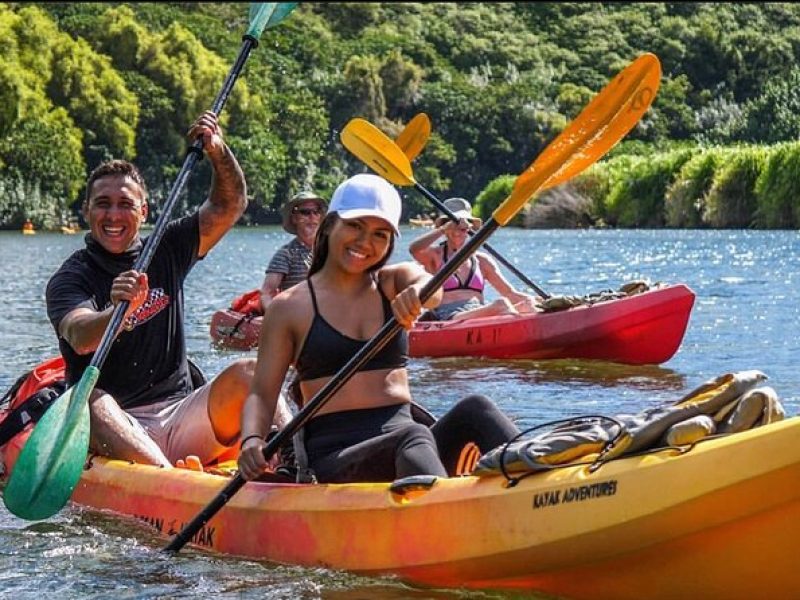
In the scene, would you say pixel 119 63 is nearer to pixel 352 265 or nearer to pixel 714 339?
pixel 714 339

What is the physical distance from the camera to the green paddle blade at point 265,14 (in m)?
6.76

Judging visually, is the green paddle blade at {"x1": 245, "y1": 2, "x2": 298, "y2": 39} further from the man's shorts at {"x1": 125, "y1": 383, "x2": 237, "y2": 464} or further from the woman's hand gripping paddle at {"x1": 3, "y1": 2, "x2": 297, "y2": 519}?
the man's shorts at {"x1": 125, "y1": 383, "x2": 237, "y2": 464}

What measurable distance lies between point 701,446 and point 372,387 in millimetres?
1276

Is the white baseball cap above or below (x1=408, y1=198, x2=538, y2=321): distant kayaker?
above

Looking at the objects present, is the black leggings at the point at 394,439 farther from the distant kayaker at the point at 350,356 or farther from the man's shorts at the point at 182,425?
the man's shorts at the point at 182,425

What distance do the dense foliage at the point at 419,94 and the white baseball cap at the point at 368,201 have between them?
90.0 feet

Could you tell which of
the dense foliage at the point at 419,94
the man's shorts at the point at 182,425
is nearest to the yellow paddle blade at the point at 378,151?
the man's shorts at the point at 182,425

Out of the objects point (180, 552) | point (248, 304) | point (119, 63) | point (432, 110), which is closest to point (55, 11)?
point (119, 63)

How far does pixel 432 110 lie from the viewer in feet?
240

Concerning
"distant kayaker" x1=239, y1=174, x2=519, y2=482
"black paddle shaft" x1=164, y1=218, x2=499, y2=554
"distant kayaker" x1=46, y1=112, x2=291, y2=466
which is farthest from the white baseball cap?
"distant kayaker" x1=46, y1=112, x2=291, y2=466

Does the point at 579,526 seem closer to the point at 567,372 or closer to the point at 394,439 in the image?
the point at 394,439

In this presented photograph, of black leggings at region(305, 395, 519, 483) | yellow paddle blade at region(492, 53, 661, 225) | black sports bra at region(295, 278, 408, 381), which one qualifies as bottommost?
black leggings at region(305, 395, 519, 483)

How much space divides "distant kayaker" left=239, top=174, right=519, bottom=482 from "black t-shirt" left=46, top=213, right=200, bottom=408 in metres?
1.11

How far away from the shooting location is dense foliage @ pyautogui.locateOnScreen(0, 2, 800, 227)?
135ft
